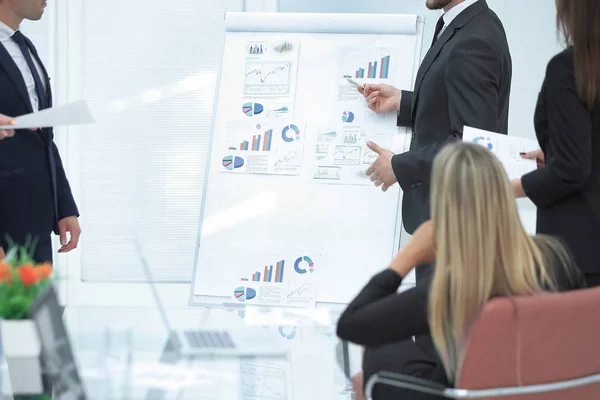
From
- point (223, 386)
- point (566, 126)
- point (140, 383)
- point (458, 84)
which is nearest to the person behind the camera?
point (140, 383)

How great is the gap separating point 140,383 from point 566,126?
46.7 inches

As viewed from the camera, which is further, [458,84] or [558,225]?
[458,84]

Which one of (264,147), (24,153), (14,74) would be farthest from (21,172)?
(264,147)

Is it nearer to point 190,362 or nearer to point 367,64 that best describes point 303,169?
point 367,64

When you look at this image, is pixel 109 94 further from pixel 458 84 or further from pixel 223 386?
pixel 223 386

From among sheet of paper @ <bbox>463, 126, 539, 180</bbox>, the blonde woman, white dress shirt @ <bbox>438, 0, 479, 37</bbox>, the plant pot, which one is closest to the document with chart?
white dress shirt @ <bbox>438, 0, 479, 37</bbox>

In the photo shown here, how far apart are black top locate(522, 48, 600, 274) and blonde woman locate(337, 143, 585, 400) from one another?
0.99 feet

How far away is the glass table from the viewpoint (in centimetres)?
157

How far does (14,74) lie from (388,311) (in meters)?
1.61

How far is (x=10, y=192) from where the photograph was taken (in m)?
2.67

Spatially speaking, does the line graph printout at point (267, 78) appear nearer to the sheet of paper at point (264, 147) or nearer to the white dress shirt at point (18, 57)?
the sheet of paper at point (264, 147)

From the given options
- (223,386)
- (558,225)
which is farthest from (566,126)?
(223,386)

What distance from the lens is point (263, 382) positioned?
2.12m

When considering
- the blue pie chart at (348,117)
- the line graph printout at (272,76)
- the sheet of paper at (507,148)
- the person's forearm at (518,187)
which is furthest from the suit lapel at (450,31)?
the line graph printout at (272,76)
